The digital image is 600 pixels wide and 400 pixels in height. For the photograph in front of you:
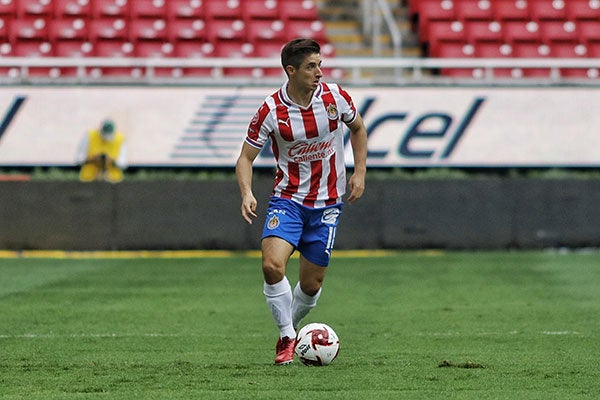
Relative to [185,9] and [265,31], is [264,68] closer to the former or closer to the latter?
[265,31]

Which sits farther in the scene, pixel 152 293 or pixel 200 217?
pixel 200 217

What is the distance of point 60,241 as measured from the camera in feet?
62.7

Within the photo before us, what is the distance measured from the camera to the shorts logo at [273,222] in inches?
324

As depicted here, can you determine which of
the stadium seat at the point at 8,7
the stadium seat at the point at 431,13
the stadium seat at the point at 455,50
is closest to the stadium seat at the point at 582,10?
the stadium seat at the point at 431,13

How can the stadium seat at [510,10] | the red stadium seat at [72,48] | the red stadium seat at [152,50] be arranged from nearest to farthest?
the red stadium seat at [72,48] → the red stadium seat at [152,50] → the stadium seat at [510,10]

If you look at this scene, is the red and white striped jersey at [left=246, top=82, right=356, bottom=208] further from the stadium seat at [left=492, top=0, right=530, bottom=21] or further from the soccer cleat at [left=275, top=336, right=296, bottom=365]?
the stadium seat at [left=492, top=0, right=530, bottom=21]

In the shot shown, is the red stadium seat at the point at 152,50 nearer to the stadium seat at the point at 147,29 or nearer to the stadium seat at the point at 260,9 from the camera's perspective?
the stadium seat at the point at 147,29

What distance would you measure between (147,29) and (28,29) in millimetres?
2133

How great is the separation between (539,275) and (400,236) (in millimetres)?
4226

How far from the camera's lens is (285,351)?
26.7 ft

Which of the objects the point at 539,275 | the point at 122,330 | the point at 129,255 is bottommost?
the point at 129,255

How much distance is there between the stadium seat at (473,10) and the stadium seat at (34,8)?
772 cm

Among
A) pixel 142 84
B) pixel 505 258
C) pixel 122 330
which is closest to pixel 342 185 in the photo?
pixel 122 330

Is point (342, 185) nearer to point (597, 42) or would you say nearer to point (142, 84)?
point (142, 84)
